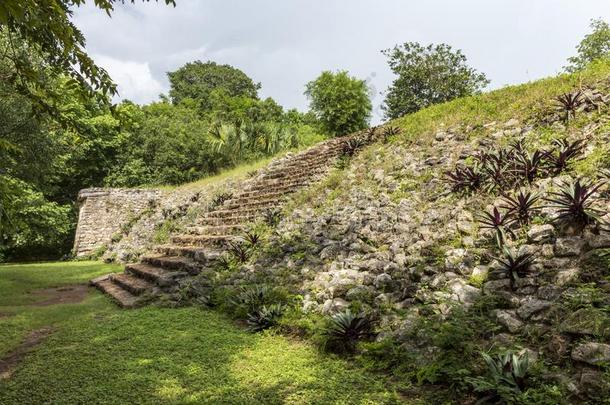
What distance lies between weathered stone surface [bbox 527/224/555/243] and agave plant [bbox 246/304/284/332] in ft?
10.7

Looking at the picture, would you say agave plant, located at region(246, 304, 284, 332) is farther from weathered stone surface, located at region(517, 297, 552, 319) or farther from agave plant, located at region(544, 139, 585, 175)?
agave plant, located at region(544, 139, 585, 175)

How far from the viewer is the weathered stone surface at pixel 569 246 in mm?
3710

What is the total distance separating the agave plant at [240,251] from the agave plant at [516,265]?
15.8 ft

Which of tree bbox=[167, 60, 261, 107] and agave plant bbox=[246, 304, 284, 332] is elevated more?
tree bbox=[167, 60, 261, 107]

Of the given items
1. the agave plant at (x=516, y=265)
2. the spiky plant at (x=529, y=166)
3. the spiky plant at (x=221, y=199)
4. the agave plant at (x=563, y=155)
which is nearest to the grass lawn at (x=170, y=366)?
the agave plant at (x=516, y=265)

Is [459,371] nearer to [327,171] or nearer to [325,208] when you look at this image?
[325,208]

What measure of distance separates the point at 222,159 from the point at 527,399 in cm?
2084

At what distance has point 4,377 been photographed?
378 centimetres

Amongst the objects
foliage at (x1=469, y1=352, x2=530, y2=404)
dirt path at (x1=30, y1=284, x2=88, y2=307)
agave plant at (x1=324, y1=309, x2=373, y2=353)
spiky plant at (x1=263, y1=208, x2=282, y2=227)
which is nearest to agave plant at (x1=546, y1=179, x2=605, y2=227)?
foliage at (x1=469, y1=352, x2=530, y2=404)

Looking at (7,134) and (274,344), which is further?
(7,134)

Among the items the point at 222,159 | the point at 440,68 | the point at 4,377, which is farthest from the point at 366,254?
the point at 440,68

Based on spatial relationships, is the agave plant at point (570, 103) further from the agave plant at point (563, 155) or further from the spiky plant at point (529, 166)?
the spiky plant at point (529, 166)

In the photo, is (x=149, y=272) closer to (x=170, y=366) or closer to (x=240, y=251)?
(x=240, y=251)

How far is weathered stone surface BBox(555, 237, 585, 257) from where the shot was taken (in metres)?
3.71
